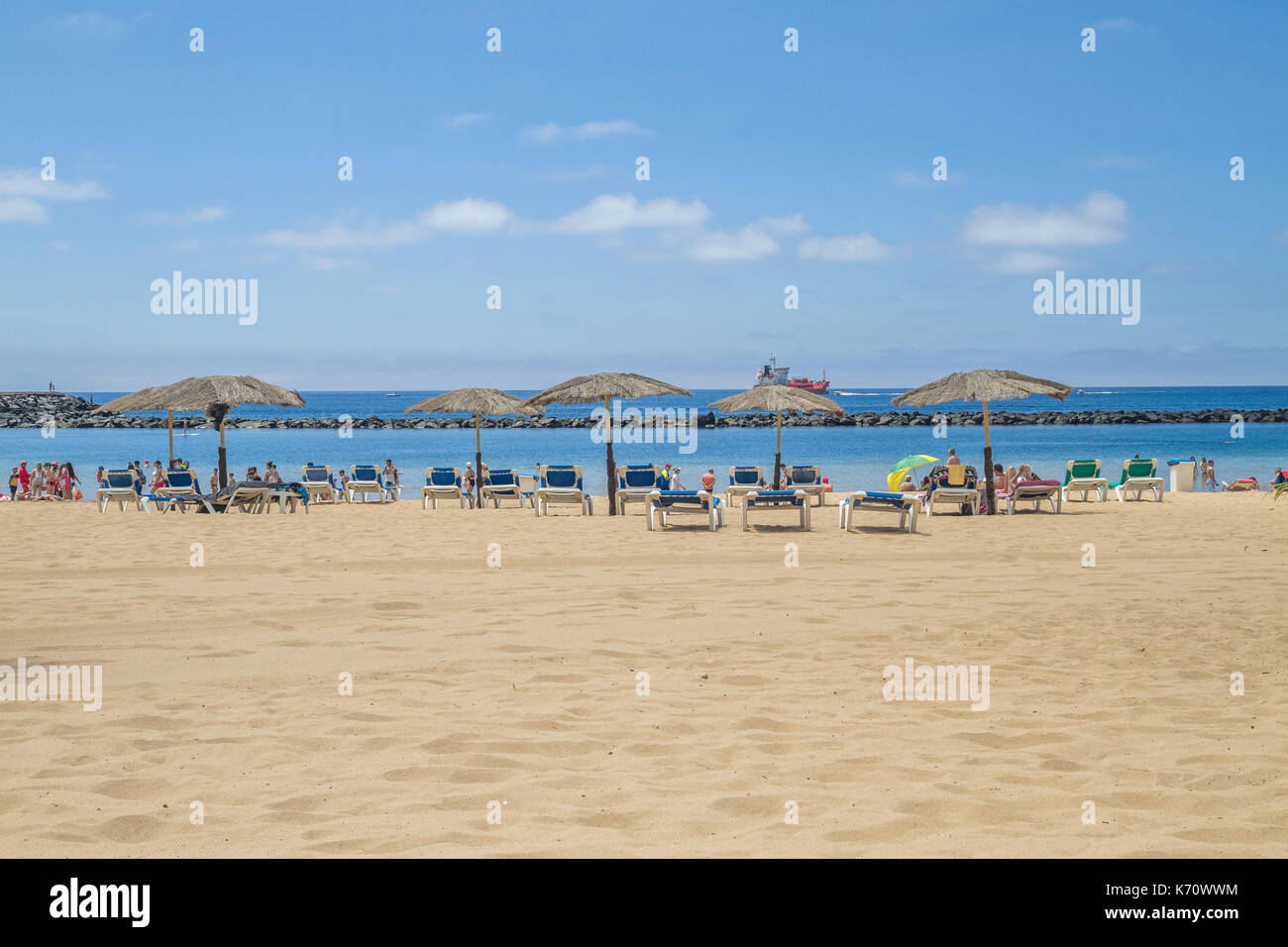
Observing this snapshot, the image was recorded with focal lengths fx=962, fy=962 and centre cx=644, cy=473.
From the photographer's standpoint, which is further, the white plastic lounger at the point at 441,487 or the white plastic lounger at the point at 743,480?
the white plastic lounger at the point at 441,487

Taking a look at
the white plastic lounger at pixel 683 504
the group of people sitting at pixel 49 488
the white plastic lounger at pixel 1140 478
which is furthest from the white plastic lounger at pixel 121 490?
the white plastic lounger at pixel 1140 478

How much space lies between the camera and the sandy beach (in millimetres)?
3295

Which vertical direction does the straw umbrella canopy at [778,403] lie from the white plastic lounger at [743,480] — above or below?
above

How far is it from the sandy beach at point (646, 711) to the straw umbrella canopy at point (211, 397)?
944 cm

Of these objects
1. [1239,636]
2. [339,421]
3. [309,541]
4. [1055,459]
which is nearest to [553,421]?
[339,421]

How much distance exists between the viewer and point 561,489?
1630cm

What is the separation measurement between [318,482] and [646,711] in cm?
1648

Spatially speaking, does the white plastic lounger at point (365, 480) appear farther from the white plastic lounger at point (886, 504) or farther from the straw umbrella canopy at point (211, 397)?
the white plastic lounger at point (886, 504)

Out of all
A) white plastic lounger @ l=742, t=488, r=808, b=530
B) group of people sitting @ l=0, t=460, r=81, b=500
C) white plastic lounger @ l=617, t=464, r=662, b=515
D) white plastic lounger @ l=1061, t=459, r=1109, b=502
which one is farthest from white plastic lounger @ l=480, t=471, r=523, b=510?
white plastic lounger @ l=1061, t=459, r=1109, b=502

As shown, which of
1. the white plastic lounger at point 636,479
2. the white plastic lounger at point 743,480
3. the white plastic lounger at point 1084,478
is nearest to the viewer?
the white plastic lounger at point 636,479

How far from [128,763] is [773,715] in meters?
2.87

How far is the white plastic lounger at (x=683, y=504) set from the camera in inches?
530
